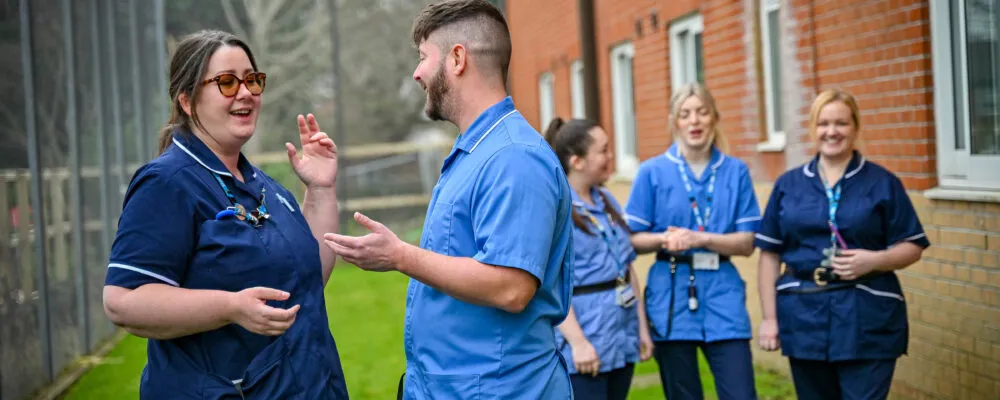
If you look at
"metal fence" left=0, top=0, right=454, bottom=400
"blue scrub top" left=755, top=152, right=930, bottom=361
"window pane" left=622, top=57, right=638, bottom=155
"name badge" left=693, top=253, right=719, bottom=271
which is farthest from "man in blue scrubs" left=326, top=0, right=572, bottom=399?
"window pane" left=622, top=57, right=638, bottom=155

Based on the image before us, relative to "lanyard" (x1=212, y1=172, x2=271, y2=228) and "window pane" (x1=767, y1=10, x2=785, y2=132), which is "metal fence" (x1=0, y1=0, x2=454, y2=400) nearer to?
"lanyard" (x1=212, y1=172, x2=271, y2=228)

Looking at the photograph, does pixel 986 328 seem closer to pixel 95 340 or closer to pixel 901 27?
pixel 901 27

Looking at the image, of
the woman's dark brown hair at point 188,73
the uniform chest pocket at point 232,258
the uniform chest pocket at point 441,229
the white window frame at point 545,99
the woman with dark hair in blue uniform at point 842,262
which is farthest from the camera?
the white window frame at point 545,99

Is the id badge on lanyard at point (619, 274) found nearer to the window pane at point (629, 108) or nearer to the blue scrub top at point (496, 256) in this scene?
the blue scrub top at point (496, 256)

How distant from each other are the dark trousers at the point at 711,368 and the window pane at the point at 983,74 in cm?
186

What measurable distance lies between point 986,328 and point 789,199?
5.02 feet

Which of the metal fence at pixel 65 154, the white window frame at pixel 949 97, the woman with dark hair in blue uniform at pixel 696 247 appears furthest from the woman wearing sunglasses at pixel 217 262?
the metal fence at pixel 65 154

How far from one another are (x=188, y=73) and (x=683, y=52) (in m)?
9.47

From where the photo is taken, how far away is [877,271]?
555cm

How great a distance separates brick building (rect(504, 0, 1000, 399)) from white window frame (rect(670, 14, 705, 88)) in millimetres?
508

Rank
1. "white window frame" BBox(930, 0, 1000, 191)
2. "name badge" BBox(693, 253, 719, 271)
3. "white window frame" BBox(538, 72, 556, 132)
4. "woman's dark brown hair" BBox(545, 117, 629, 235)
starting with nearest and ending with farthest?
1. "woman's dark brown hair" BBox(545, 117, 629, 235)
2. "name badge" BBox(693, 253, 719, 271)
3. "white window frame" BBox(930, 0, 1000, 191)
4. "white window frame" BBox(538, 72, 556, 132)

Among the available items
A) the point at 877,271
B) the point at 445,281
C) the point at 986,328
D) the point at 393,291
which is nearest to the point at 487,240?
the point at 445,281

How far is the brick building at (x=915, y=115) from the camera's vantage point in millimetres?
6523

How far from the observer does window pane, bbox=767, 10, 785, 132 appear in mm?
9906
